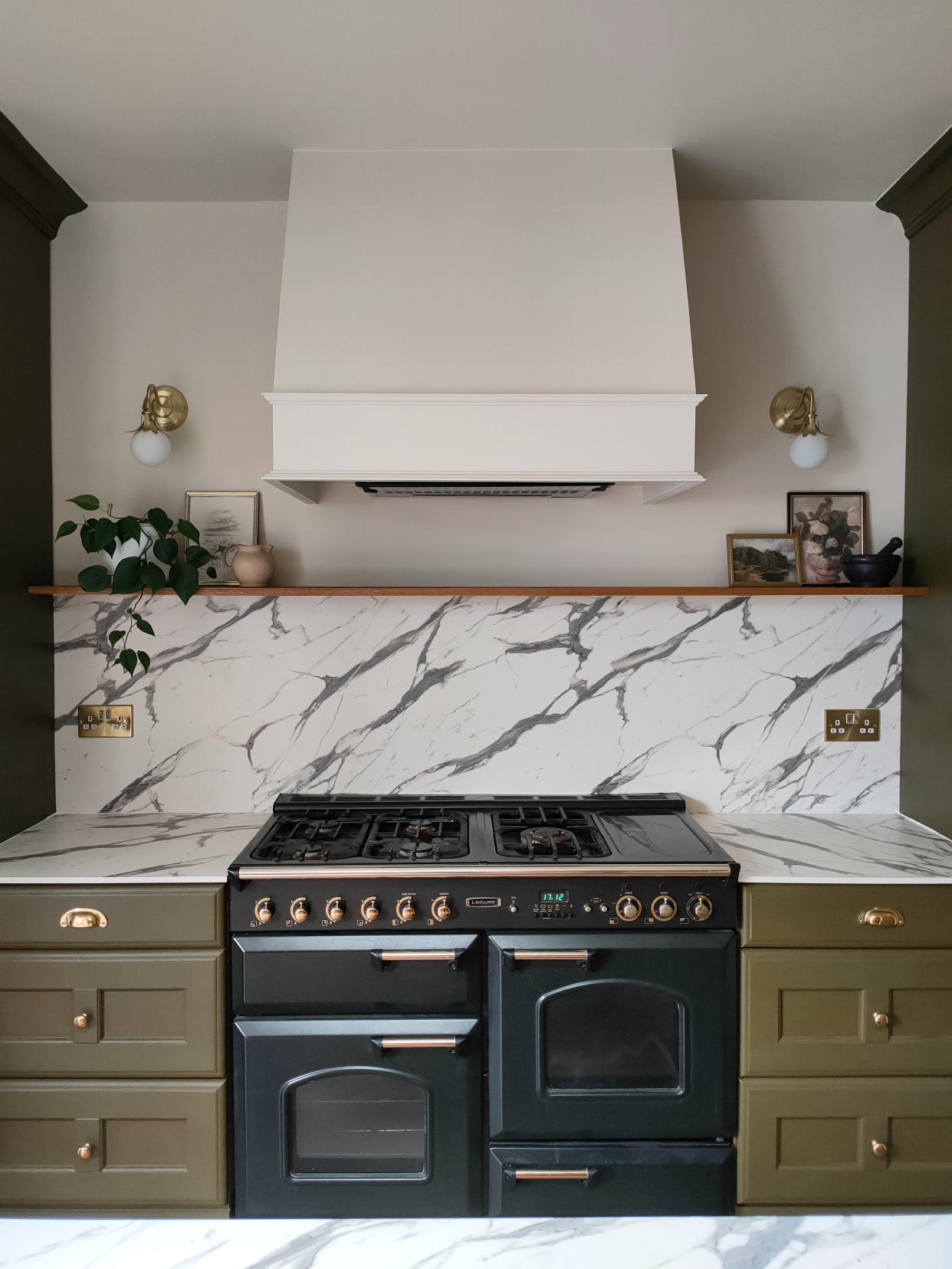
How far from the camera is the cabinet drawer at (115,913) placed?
6.53ft

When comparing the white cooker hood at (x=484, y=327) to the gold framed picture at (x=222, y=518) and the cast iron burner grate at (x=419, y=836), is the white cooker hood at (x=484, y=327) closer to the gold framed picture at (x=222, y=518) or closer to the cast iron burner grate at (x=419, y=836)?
the gold framed picture at (x=222, y=518)

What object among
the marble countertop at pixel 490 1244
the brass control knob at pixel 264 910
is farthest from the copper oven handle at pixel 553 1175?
the marble countertop at pixel 490 1244

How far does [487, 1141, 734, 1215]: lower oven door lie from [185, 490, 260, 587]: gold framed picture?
1.67 meters

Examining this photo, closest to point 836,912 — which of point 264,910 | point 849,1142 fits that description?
point 849,1142

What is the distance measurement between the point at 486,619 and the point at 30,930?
135 cm

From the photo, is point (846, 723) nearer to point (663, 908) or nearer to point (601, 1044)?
point (663, 908)

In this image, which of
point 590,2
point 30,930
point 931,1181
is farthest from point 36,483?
point 931,1181

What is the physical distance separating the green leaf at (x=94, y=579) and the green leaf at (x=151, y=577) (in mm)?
111

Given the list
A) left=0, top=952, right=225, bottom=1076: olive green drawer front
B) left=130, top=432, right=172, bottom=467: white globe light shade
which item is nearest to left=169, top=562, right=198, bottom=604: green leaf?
left=130, top=432, right=172, bottom=467: white globe light shade

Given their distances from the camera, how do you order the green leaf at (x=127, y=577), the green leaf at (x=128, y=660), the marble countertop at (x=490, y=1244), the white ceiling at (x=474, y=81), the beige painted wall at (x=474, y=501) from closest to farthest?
1. the marble countertop at (x=490, y=1244)
2. the white ceiling at (x=474, y=81)
3. the green leaf at (x=127, y=577)
4. the green leaf at (x=128, y=660)
5. the beige painted wall at (x=474, y=501)

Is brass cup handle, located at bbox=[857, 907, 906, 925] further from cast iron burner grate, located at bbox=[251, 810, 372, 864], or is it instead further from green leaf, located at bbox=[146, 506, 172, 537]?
green leaf, located at bbox=[146, 506, 172, 537]

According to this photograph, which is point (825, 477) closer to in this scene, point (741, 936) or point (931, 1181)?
point (741, 936)

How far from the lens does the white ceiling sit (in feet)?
5.52

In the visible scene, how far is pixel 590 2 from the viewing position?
165 centimetres
